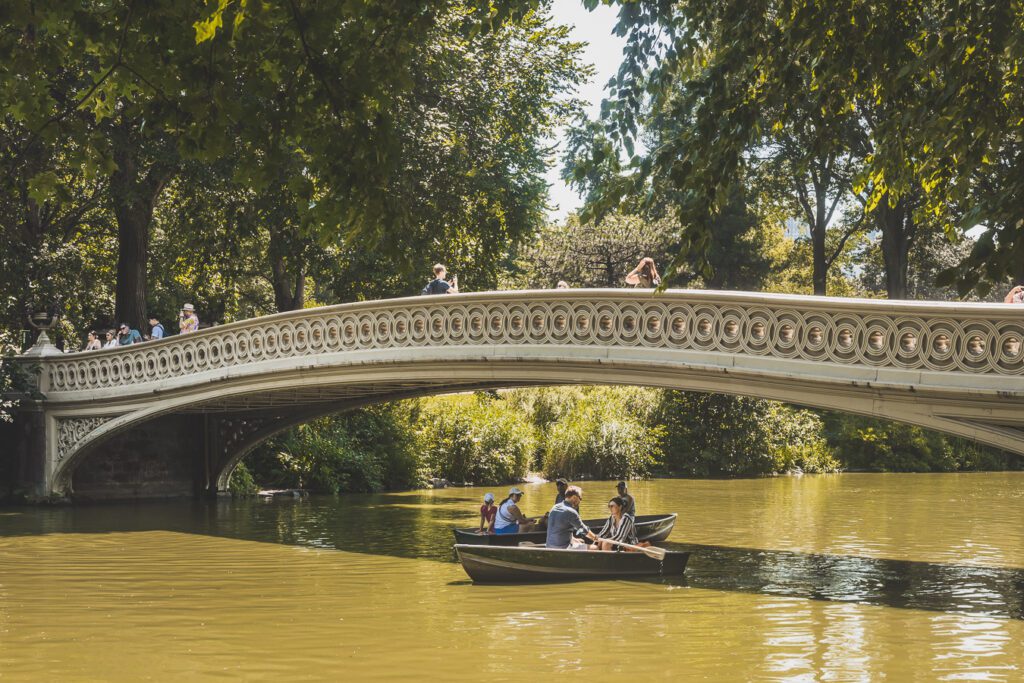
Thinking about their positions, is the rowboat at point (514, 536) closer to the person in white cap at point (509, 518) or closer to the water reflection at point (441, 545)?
the person in white cap at point (509, 518)

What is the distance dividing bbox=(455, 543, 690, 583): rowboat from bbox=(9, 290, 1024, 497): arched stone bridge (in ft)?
6.63

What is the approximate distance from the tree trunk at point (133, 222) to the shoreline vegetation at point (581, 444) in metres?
4.03

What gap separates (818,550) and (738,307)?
198 inches

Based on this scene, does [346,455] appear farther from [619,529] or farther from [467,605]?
[467,605]

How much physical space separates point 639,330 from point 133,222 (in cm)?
1372

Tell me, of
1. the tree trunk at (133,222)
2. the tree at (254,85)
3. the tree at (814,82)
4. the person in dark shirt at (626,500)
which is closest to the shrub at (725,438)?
the tree trunk at (133,222)

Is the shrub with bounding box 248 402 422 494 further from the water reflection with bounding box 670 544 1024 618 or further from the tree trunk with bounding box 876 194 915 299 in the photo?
the tree trunk with bounding box 876 194 915 299

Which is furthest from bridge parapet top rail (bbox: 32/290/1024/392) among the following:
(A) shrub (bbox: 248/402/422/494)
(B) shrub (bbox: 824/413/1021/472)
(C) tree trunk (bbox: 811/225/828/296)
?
(B) shrub (bbox: 824/413/1021/472)

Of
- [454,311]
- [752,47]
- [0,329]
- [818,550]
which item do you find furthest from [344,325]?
[752,47]

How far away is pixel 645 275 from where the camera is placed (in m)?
16.0

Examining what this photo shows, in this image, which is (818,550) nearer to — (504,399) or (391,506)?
(391,506)

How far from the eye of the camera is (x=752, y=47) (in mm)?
6922

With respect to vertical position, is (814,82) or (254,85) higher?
(814,82)

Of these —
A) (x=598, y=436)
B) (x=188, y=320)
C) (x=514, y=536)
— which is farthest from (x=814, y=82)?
(x=598, y=436)
